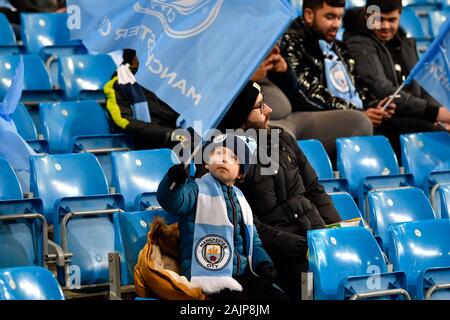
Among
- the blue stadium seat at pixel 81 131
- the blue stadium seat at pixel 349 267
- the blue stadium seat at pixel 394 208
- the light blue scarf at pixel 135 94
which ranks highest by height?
the light blue scarf at pixel 135 94

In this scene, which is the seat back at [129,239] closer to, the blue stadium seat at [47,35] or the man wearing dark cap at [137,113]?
the man wearing dark cap at [137,113]

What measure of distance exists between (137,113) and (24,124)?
68 centimetres

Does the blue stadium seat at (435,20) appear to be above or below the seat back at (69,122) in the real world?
above

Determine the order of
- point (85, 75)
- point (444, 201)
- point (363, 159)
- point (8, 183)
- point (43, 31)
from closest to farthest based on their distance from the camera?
point (8, 183) < point (444, 201) < point (363, 159) < point (85, 75) < point (43, 31)

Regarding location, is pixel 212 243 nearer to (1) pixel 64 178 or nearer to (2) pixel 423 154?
(1) pixel 64 178

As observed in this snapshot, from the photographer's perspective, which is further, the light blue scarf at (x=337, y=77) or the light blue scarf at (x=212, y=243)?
the light blue scarf at (x=337, y=77)

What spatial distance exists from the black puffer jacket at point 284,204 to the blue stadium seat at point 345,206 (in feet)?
1.22

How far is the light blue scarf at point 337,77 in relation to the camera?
7.50 m

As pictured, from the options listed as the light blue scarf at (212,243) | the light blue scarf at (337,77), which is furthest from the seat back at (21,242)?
the light blue scarf at (337,77)

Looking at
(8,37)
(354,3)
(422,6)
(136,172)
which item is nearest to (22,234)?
(136,172)

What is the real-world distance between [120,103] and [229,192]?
6.30 ft

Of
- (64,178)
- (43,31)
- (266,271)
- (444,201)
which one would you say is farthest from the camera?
(43,31)

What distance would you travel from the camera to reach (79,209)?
571cm

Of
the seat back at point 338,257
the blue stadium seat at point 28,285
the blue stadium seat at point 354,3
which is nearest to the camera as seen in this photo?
the blue stadium seat at point 28,285
